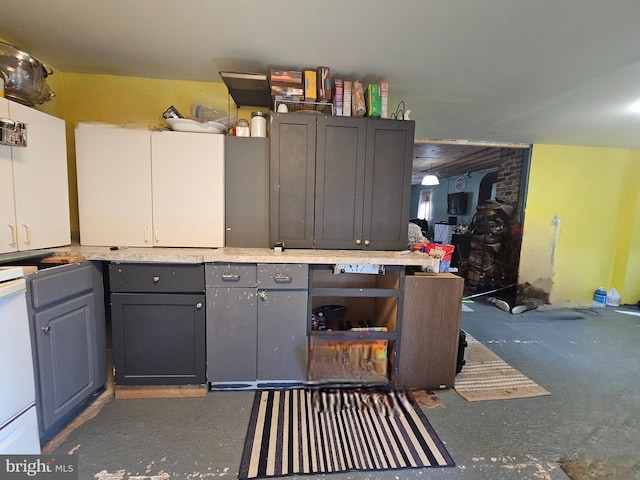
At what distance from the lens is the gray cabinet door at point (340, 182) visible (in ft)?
6.45

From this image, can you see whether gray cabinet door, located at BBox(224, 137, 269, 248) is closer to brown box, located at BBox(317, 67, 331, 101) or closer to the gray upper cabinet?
the gray upper cabinet

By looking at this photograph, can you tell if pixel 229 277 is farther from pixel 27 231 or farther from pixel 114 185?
pixel 27 231

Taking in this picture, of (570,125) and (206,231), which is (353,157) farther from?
(570,125)

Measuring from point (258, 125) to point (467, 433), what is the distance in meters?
2.41

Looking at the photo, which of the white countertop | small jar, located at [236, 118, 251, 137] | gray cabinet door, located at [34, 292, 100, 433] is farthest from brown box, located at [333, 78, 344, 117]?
gray cabinet door, located at [34, 292, 100, 433]

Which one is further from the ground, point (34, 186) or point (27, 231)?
point (34, 186)

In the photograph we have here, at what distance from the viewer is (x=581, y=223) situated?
376cm

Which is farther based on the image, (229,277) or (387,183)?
(387,183)

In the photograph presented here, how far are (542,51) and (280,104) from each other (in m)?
1.67

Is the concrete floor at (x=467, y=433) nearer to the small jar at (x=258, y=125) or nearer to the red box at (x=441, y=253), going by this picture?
the red box at (x=441, y=253)

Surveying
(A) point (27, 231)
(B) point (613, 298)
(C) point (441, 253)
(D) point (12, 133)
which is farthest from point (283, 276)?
(B) point (613, 298)

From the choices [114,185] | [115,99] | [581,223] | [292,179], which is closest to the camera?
[114,185]

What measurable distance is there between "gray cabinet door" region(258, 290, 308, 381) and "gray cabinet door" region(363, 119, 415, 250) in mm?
727

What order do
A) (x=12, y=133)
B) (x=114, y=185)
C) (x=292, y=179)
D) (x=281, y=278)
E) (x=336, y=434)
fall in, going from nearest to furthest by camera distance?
(x=12, y=133), (x=336, y=434), (x=281, y=278), (x=114, y=185), (x=292, y=179)
